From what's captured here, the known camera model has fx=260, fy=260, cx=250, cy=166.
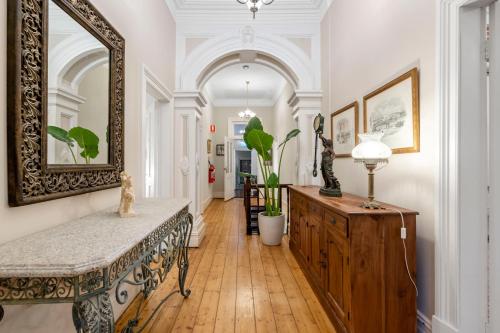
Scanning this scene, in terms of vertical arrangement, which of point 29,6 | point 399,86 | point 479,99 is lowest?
point 479,99

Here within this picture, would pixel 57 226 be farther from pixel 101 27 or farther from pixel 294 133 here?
pixel 294 133

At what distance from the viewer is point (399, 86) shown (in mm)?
1955

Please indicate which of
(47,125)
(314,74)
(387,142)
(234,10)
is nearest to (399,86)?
(387,142)

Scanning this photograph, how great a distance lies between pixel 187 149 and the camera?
3.83m

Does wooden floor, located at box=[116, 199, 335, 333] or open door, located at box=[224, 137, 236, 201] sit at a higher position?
open door, located at box=[224, 137, 236, 201]

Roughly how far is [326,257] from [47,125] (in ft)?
6.59

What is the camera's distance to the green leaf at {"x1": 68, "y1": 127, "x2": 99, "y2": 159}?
1.54 m

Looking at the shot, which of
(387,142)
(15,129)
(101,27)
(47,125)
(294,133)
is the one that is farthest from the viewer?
(294,133)

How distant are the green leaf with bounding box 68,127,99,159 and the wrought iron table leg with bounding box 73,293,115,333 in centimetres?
97

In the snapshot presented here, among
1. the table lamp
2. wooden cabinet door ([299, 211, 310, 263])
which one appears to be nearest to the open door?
wooden cabinet door ([299, 211, 310, 263])

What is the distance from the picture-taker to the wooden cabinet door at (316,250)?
2.21 m

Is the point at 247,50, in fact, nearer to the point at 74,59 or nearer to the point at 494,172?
the point at 74,59

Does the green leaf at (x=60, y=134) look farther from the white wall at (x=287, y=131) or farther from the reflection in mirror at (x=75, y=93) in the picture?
the white wall at (x=287, y=131)

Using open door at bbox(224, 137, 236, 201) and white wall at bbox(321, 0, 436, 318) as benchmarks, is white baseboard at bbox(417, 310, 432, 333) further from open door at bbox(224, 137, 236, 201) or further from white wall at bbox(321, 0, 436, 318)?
open door at bbox(224, 137, 236, 201)
